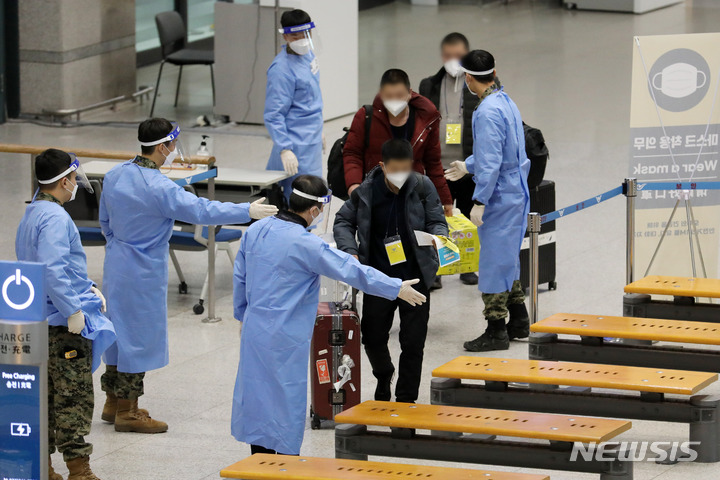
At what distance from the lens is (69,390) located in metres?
5.84

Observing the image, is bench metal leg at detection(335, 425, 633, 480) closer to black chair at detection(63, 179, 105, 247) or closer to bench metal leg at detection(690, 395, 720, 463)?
bench metal leg at detection(690, 395, 720, 463)

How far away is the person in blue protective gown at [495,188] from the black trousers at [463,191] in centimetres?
110

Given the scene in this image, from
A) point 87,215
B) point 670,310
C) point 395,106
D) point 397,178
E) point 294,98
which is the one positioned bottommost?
point 670,310

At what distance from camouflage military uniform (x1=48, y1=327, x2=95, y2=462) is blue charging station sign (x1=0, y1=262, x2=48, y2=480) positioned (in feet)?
2.05

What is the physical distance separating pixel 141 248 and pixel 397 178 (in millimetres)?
1343

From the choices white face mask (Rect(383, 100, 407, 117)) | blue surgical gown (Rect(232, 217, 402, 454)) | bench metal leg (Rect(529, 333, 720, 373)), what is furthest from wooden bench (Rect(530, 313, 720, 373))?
blue surgical gown (Rect(232, 217, 402, 454))

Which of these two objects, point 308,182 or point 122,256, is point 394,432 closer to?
point 308,182

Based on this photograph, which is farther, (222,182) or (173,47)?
(173,47)

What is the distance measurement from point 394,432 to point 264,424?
60 cm

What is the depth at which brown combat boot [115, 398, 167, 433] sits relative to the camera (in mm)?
6672

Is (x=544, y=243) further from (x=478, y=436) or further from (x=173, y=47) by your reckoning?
(x=173, y=47)

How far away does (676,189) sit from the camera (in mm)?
8156

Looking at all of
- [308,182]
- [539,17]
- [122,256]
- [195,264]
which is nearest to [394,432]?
[308,182]

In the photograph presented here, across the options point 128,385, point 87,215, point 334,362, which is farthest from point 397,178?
point 87,215
